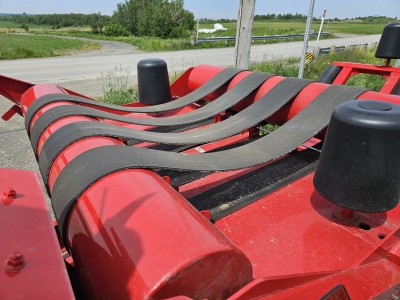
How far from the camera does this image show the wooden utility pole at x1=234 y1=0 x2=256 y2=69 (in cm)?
501

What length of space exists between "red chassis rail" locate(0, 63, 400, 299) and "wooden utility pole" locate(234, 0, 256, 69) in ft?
11.7

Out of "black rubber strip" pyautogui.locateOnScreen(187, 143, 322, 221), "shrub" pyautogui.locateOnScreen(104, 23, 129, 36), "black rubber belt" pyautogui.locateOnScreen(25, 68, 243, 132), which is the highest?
"black rubber belt" pyautogui.locateOnScreen(25, 68, 243, 132)

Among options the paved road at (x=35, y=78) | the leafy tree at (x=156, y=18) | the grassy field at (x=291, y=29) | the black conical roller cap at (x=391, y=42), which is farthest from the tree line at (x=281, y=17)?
the black conical roller cap at (x=391, y=42)

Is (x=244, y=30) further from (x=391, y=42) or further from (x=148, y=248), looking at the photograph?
(x=148, y=248)

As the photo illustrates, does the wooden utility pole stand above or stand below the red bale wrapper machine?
above

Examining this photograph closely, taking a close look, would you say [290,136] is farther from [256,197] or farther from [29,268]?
[29,268]

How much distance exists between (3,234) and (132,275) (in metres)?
0.40

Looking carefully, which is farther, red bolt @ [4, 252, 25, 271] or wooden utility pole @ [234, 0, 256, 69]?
wooden utility pole @ [234, 0, 256, 69]

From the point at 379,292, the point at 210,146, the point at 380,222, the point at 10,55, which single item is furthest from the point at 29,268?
the point at 10,55

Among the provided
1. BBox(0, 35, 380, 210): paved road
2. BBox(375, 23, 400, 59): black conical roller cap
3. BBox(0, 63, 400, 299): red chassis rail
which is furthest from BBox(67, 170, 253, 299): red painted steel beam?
BBox(0, 35, 380, 210): paved road

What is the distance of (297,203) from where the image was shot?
6.45 feet

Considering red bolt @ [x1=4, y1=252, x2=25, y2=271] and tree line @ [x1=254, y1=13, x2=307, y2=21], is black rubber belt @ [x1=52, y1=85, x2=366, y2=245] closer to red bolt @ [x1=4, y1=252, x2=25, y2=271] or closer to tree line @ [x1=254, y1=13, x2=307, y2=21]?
red bolt @ [x1=4, y1=252, x2=25, y2=271]

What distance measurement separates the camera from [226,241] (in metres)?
1.08

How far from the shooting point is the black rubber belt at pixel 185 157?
140 centimetres
